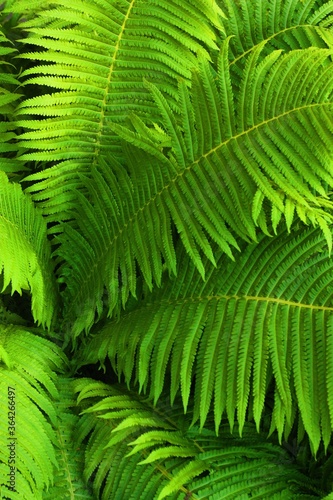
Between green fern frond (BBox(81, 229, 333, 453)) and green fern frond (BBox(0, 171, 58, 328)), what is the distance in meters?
0.24

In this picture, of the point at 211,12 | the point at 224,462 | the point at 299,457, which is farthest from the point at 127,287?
the point at 211,12

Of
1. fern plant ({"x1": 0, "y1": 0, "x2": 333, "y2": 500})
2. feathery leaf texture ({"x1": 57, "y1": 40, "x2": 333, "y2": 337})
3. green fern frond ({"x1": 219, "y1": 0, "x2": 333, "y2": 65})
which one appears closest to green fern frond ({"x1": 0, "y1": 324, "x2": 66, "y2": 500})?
fern plant ({"x1": 0, "y1": 0, "x2": 333, "y2": 500})

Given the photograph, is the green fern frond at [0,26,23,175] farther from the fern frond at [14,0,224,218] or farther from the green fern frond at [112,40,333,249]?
the green fern frond at [112,40,333,249]

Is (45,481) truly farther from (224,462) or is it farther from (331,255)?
(331,255)

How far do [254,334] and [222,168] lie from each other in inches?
14.2

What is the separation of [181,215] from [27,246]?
364 mm

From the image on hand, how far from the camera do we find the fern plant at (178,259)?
1068 millimetres

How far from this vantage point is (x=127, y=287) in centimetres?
130

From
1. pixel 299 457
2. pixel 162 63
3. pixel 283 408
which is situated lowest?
pixel 299 457

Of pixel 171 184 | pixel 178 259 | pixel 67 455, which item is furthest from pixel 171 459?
pixel 171 184

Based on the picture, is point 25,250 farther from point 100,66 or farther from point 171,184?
point 100,66

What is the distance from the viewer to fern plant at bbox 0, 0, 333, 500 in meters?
1.07

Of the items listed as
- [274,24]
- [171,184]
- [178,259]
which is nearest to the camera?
[171,184]

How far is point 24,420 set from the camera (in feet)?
3.74
